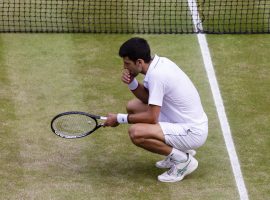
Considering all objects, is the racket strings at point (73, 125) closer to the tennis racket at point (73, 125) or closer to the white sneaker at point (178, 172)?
the tennis racket at point (73, 125)

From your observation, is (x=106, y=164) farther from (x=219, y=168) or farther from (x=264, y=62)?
(x=264, y=62)

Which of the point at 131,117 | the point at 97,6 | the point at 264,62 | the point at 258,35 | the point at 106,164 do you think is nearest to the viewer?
the point at 131,117

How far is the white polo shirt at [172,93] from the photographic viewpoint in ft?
28.4

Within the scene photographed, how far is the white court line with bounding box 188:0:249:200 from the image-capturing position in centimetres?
909

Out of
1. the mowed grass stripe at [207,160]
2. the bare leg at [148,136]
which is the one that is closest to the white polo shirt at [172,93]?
the bare leg at [148,136]

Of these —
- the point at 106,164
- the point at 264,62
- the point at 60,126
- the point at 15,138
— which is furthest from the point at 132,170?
the point at 264,62

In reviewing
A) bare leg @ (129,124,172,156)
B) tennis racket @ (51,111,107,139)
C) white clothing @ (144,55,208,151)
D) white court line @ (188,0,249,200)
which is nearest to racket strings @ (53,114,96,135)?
tennis racket @ (51,111,107,139)

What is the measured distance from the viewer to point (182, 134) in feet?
29.3

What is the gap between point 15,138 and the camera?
998cm

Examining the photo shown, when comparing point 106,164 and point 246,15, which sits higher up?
point 246,15

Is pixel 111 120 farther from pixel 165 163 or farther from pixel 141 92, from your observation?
pixel 165 163

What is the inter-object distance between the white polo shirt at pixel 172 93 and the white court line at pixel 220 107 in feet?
2.45

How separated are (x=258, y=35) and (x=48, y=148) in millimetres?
4598

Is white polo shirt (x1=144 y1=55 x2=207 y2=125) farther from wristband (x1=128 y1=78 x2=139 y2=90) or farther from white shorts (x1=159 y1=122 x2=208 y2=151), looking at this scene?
wristband (x1=128 y1=78 x2=139 y2=90)
